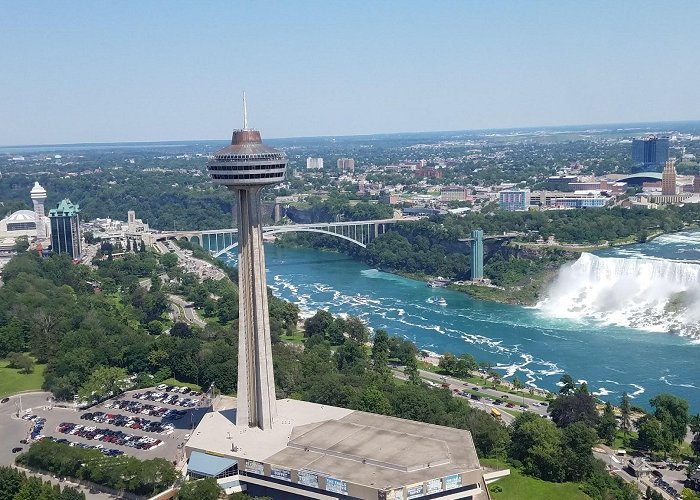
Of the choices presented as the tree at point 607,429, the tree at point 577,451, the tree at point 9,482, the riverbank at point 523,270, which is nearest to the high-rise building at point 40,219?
the riverbank at point 523,270

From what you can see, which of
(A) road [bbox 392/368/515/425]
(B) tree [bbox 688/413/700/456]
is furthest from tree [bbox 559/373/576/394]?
(B) tree [bbox 688/413/700/456]

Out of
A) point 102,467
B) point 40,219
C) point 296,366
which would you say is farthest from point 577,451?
point 40,219

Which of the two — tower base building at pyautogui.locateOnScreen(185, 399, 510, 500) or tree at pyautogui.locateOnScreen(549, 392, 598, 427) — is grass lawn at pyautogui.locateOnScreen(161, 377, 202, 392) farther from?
tree at pyautogui.locateOnScreen(549, 392, 598, 427)

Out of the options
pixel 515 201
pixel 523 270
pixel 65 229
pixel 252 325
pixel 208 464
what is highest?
pixel 252 325

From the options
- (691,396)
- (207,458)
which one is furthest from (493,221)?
(207,458)

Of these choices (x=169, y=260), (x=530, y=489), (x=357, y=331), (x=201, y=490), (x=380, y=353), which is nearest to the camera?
(x=201, y=490)

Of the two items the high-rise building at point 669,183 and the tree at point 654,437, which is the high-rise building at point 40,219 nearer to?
the tree at point 654,437

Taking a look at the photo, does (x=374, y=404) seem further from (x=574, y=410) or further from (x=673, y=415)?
(x=673, y=415)
